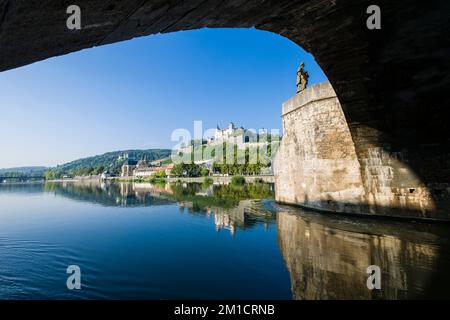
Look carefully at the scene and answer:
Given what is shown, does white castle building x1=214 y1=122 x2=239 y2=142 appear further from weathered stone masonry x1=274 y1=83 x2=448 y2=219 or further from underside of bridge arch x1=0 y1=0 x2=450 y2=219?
underside of bridge arch x1=0 y1=0 x2=450 y2=219

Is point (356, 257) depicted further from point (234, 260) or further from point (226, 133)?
point (226, 133)

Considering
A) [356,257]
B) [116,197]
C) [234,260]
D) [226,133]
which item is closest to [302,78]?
[356,257]

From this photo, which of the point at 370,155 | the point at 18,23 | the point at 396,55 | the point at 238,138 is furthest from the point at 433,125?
the point at 238,138

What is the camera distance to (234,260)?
279 inches

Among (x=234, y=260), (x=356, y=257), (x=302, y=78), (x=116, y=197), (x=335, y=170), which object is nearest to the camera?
(x=356, y=257)

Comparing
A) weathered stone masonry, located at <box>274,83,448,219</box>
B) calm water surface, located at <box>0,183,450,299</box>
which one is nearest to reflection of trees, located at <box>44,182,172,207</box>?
calm water surface, located at <box>0,183,450,299</box>

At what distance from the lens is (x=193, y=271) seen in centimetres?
630

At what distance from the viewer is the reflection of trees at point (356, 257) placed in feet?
16.1

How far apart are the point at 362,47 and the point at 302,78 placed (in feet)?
34.4

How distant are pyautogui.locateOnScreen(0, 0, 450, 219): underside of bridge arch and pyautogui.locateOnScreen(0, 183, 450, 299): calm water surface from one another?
2349mm

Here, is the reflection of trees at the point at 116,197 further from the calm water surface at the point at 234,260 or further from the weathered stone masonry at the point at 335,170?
the weathered stone masonry at the point at 335,170

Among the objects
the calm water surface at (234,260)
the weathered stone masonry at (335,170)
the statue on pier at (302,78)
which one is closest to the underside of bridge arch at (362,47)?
the weathered stone masonry at (335,170)

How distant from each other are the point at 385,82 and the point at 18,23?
25.9 ft
